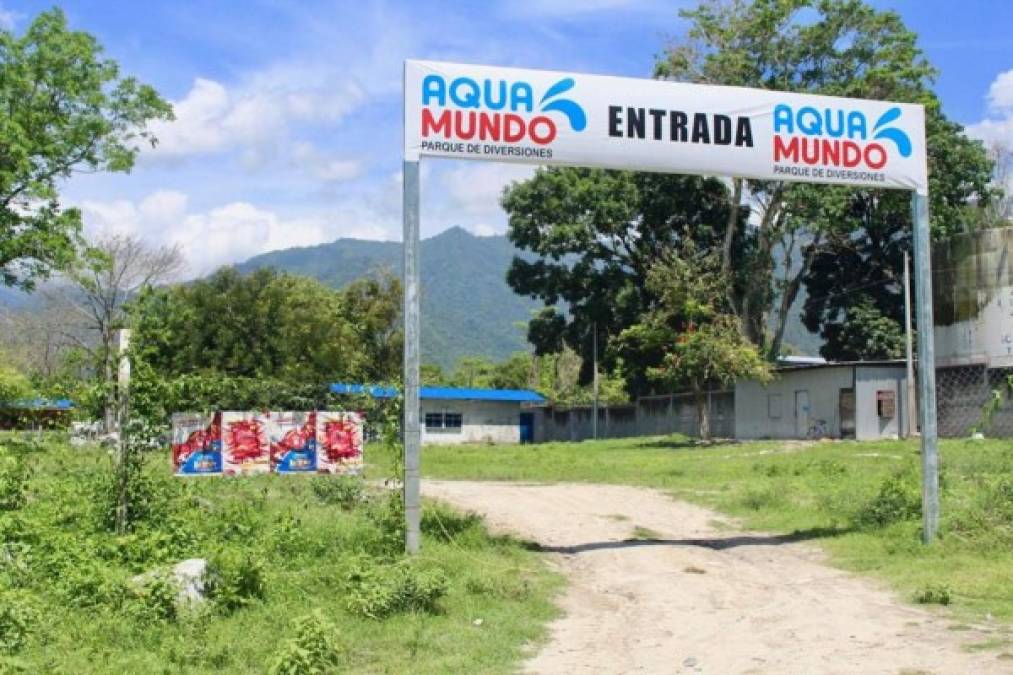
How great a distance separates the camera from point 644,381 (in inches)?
1939

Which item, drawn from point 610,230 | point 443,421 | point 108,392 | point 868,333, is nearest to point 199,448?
point 108,392

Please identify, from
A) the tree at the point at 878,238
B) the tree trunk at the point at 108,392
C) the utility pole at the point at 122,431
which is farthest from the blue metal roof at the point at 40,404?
the tree at the point at 878,238

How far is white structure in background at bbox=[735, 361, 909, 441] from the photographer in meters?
33.5

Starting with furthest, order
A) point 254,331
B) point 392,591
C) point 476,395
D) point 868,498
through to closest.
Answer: point 476,395 < point 254,331 < point 868,498 < point 392,591

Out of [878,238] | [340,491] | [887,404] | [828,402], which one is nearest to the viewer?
[340,491]

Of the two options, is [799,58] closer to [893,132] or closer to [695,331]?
[695,331]

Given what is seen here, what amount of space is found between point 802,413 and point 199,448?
77.2 ft

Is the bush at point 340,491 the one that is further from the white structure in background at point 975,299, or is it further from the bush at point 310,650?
the white structure in background at point 975,299

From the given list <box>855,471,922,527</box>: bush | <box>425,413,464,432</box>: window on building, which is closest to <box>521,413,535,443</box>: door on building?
<box>425,413,464,432</box>: window on building

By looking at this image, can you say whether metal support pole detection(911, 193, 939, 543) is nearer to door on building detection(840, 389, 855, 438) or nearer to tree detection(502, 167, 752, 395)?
door on building detection(840, 389, 855, 438)

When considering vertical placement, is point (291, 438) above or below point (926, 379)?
below

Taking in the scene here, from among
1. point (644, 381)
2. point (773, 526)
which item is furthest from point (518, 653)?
point (644, 381)

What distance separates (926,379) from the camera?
485 inches

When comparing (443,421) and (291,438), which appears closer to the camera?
(291,438)
